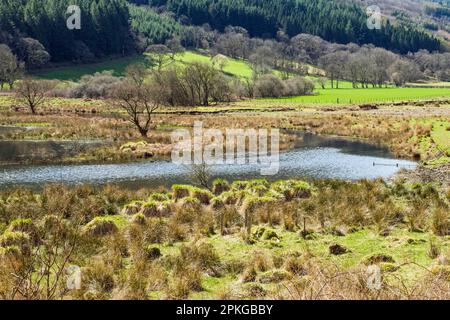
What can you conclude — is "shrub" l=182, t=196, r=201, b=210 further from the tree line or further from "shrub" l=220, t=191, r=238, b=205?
the tree line

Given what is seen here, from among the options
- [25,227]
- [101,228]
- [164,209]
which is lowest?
[164,209]

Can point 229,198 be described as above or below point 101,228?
below

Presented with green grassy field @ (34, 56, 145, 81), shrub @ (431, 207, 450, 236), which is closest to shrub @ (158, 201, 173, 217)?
shrub @ (431, 207, 450, 236)

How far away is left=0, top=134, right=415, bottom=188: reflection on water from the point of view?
27719mm

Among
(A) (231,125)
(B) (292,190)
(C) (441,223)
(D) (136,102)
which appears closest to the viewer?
(C) (441,223)

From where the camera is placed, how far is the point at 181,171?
30672 mm

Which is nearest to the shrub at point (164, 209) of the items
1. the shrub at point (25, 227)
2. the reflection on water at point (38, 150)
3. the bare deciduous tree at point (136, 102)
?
the shrub at point (25, 227)

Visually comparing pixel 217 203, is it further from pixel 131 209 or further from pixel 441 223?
pixel 441 223

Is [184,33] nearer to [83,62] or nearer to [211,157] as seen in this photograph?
[83,62]

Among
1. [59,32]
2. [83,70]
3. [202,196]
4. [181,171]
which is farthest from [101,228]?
[59,32]

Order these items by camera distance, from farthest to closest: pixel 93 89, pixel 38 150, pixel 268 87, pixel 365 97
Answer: pixel 268 87, pixel 365 97, pixel 93 89, pixel 38 150

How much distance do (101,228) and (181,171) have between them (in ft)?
51.8
